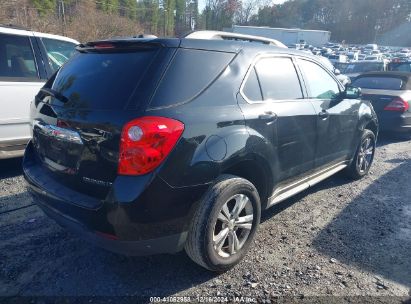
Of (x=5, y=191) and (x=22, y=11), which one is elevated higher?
(x=22, y=11)

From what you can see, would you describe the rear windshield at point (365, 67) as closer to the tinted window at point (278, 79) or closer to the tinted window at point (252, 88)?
the tinted window at point (278, 79)

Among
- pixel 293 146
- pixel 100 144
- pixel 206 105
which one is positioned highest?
pixel 206 105

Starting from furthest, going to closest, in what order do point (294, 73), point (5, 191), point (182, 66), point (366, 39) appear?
1. point (366, 39)
2. point (5, 191)
3. point (294, 73)
4. point (182, 66)

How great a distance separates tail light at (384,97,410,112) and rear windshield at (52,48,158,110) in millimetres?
6555

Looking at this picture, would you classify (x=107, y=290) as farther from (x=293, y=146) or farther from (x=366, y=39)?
(x=366, y=39)

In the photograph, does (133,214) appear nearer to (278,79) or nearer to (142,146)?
(142,146)

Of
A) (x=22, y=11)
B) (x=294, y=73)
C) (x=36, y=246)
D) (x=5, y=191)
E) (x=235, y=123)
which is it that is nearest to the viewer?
(x=235, y=123)

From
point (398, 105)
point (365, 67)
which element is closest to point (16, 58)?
point (398, 105)

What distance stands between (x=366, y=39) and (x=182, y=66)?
100 metres

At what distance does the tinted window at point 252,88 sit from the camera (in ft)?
9.75

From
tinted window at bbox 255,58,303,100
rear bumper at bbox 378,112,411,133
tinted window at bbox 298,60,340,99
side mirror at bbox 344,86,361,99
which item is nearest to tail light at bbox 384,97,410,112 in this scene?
rear bumper at bbox 378,112,411,133

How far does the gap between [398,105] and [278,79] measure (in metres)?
5.24

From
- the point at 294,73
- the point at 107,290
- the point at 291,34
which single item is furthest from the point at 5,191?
the point at 291,34

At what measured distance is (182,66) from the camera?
8.29 ft
